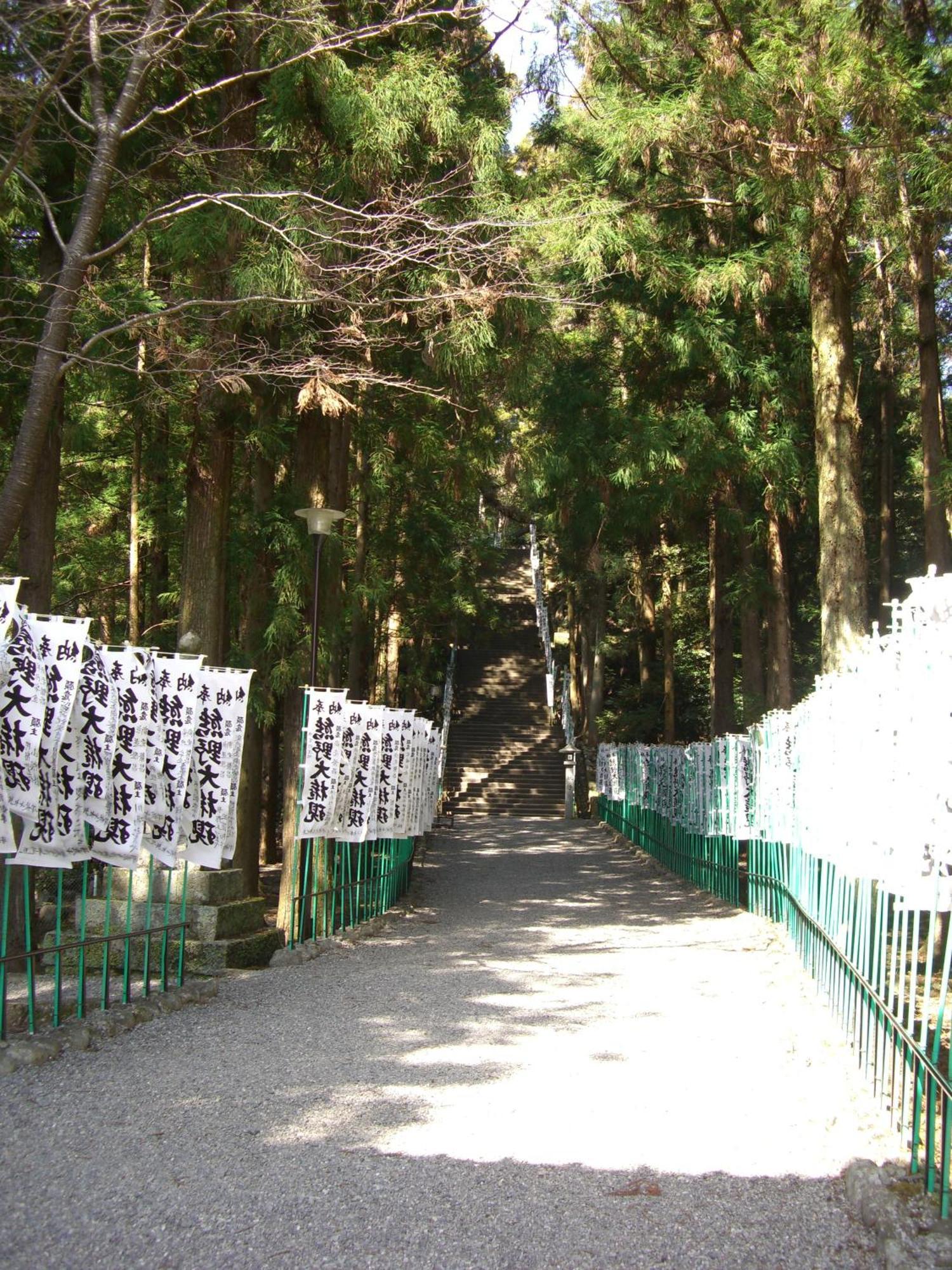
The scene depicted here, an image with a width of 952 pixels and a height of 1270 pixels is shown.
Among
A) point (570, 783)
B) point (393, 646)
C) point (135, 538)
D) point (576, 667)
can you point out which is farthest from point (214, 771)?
point (576, 667)

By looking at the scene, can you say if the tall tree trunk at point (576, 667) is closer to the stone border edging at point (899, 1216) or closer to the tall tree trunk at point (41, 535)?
the tall tree trunk at point (41, 535)

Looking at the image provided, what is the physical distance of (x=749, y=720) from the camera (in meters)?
14.5

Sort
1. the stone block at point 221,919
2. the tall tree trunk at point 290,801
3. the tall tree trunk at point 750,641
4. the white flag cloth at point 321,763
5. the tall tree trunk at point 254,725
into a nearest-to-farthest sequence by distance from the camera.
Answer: the stone block at point 221,919 < the white flag cloth at point 321,763 < the tall tree trunk at point 290,801 < the tall tree trunk at point 254,725 < the tall tree trunk at point 750,641

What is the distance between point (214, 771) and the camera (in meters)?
7.18

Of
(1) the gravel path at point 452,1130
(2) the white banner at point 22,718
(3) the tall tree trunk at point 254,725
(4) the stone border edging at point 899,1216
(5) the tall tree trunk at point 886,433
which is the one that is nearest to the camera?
(4) the stone border edging at point 899,1216

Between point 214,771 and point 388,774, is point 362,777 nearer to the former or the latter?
point 388,774

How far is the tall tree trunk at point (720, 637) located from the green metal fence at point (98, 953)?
929 cm

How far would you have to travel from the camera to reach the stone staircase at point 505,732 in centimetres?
2519

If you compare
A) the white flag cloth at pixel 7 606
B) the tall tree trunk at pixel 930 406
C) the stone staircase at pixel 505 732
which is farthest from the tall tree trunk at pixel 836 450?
the stone staircase at pixel 505 732

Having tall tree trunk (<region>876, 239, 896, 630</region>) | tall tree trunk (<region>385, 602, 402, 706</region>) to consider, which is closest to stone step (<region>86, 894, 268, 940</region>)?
tall tree trunk (<region>876, 239, 896, 630</region>)

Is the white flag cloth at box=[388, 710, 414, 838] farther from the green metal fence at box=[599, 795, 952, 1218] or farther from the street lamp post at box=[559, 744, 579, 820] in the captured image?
the street lamp post at box=[559, 744, 579, 820]

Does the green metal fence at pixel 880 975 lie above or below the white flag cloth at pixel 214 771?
below

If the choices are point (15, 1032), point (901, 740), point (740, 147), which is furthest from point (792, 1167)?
point (740, 147)

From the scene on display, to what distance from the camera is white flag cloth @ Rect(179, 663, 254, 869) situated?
23.3 ft
